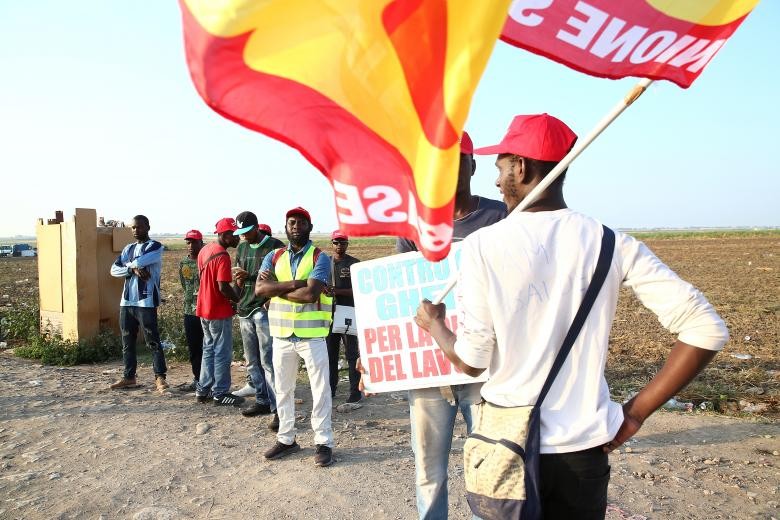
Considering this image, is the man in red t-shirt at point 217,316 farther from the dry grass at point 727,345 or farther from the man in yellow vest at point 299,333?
the dry grass at point 727,345

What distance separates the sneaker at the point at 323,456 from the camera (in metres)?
4.62

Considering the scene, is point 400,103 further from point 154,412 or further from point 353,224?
point 154,412

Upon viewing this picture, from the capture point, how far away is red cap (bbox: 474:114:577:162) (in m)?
1.83

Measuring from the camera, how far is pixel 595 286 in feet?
5.50

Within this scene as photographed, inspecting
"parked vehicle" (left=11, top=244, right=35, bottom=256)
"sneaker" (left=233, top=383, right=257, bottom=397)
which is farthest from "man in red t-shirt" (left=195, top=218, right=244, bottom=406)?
"parked vehicle" (left=11, top=244, right=35, bottom=256)

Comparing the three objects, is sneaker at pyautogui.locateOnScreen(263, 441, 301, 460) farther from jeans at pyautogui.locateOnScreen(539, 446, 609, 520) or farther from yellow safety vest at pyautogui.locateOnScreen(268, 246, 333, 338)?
jeans at pyautogui.locateOnScreen(539, 446, 609, 520)

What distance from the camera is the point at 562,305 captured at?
66.4 inches

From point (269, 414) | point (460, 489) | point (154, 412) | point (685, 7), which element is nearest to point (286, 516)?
point (460, 489)

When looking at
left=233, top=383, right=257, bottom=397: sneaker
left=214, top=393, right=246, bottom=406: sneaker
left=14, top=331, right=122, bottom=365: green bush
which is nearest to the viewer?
left=214, top=393, right=246, bottom=406: sneaker

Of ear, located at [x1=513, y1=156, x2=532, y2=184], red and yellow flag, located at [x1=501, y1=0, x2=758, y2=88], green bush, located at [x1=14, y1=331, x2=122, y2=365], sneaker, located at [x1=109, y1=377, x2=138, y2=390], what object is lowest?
sneaker, located at [x1=109, y1=377, x2=138, y2=390]

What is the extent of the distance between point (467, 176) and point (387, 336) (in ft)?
3.65

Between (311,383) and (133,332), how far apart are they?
365 cm

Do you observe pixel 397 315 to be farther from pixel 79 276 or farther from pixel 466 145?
pixel 79 276

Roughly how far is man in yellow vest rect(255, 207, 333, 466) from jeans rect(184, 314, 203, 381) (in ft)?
8.54
